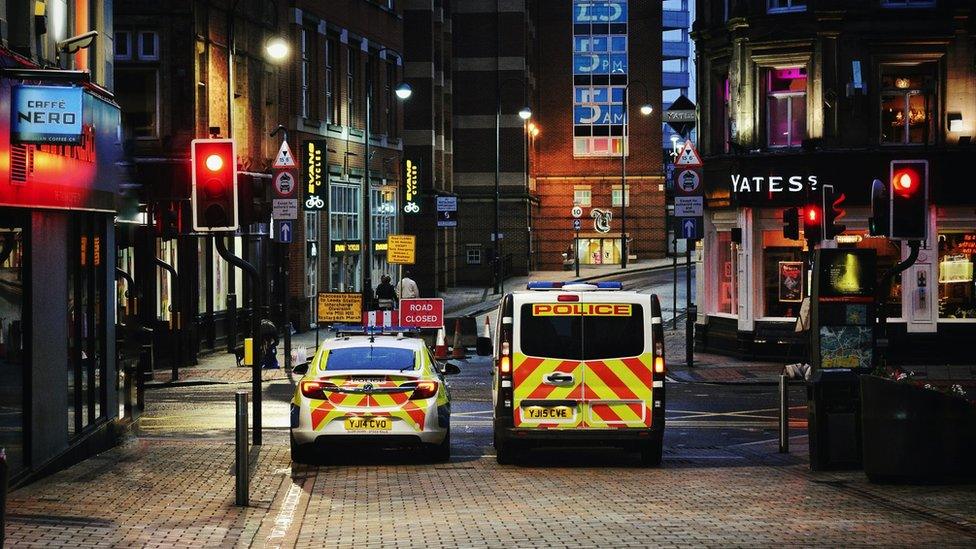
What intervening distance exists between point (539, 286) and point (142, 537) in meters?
7.19

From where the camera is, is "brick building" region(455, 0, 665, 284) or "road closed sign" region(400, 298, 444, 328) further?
"brick building" region(455, 0, 665, 284)

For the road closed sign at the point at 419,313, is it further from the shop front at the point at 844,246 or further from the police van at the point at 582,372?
the police van at the point at 582,372

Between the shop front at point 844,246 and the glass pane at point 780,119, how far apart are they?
2.10 ft

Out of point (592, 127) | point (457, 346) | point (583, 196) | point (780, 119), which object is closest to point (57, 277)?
point (457, 346)

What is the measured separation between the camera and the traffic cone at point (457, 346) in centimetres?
3625

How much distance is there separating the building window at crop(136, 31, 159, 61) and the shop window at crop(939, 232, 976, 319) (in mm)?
18916

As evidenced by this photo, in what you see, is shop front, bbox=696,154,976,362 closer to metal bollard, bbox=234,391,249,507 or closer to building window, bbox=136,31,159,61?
building window, bbox=136,31,159,61

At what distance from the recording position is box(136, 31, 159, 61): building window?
119 ft

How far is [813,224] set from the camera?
21.8 meters

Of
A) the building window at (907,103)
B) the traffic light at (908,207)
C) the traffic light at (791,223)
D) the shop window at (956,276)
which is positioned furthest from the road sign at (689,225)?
the traffic light at (908,207)

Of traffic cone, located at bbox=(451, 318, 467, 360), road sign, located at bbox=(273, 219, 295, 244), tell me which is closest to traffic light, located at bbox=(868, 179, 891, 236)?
road sign, located at bbox=(273, 219, 295, 244)

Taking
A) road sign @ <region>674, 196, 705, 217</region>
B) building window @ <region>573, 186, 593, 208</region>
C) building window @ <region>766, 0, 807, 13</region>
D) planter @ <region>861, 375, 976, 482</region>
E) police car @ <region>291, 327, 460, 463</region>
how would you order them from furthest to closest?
building window @ <region>573, 186, 593, 208</region> → building window @ <region>766, 0, 807, 13</region> → road sign @ <region>674, 196, 705, 217</region> → police car @ <region>291, 327, 460, 463</region> → planter @ <region>861, 375, 976, 482</region>

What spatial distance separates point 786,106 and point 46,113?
25025 mm

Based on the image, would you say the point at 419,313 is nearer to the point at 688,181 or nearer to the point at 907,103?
the point at 688,181
